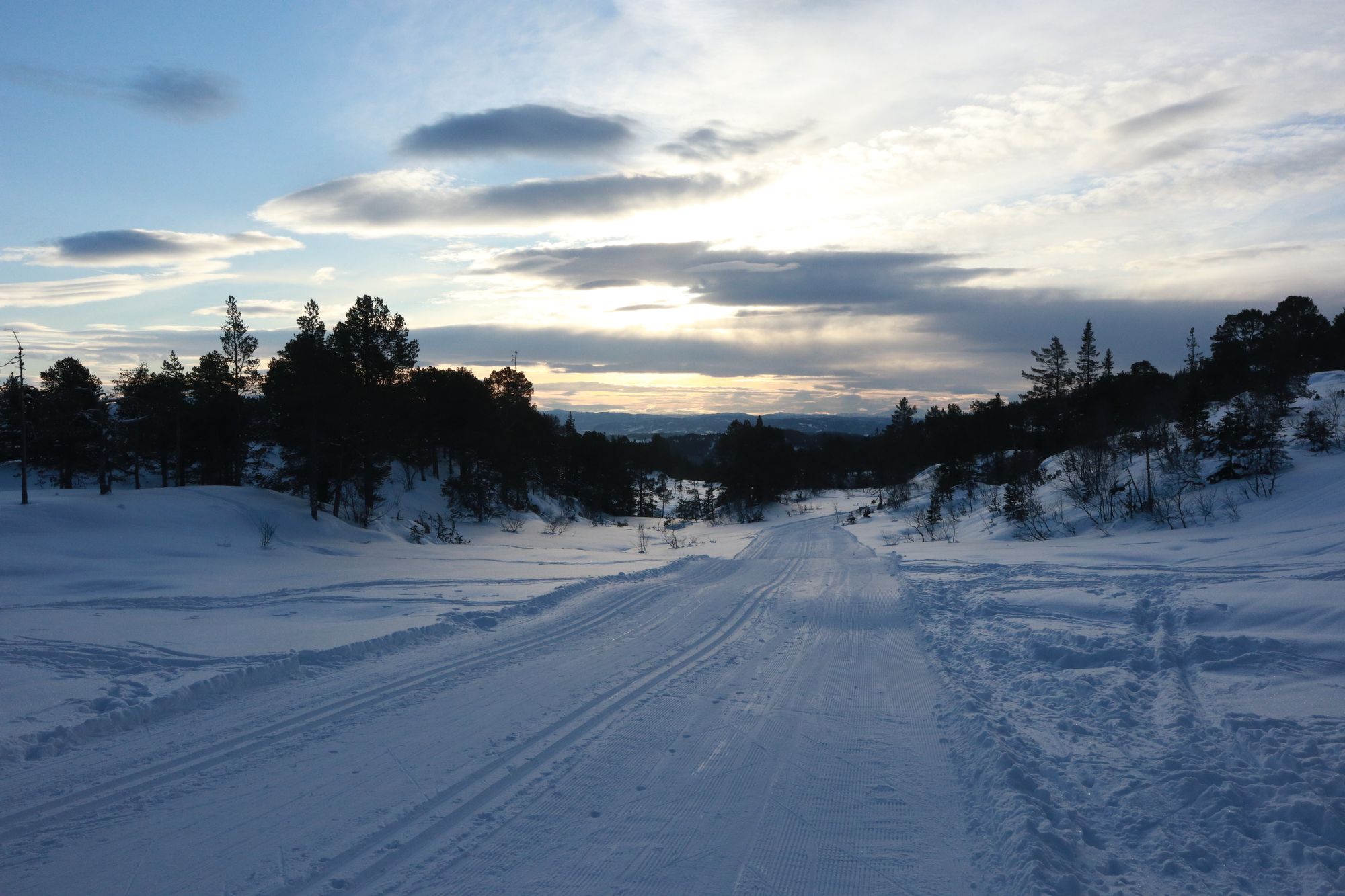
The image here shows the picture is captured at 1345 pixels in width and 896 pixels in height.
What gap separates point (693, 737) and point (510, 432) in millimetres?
37850

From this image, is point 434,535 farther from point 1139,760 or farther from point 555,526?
point 1139,760

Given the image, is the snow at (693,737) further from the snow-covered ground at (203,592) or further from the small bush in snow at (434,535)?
the small bush in snow at (434,535)

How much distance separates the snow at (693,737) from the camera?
427 cm

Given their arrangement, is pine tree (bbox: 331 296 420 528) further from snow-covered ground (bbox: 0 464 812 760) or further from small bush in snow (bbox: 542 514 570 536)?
small bush in snow (bbox: 542 514 570 536)

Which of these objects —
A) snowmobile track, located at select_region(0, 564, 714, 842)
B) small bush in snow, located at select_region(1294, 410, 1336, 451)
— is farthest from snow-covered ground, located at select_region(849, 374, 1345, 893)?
small bush in snow, located at select_region(1294, 410, 1336, 451)

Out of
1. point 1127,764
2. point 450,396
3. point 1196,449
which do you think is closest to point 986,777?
point 1127,764

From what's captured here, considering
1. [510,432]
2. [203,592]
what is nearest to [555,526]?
[510,432]

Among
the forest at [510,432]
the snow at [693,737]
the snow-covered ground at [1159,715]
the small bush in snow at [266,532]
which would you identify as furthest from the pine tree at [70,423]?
the snow-covered ground at [1159,715]

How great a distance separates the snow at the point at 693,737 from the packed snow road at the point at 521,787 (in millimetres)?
26

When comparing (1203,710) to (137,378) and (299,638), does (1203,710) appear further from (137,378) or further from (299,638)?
(137,378)

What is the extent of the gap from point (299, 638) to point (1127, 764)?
29.6 feet

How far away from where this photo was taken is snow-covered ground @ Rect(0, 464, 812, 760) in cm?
730

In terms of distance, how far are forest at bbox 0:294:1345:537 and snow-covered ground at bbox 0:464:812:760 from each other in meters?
3.87

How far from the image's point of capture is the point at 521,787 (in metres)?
5.23
